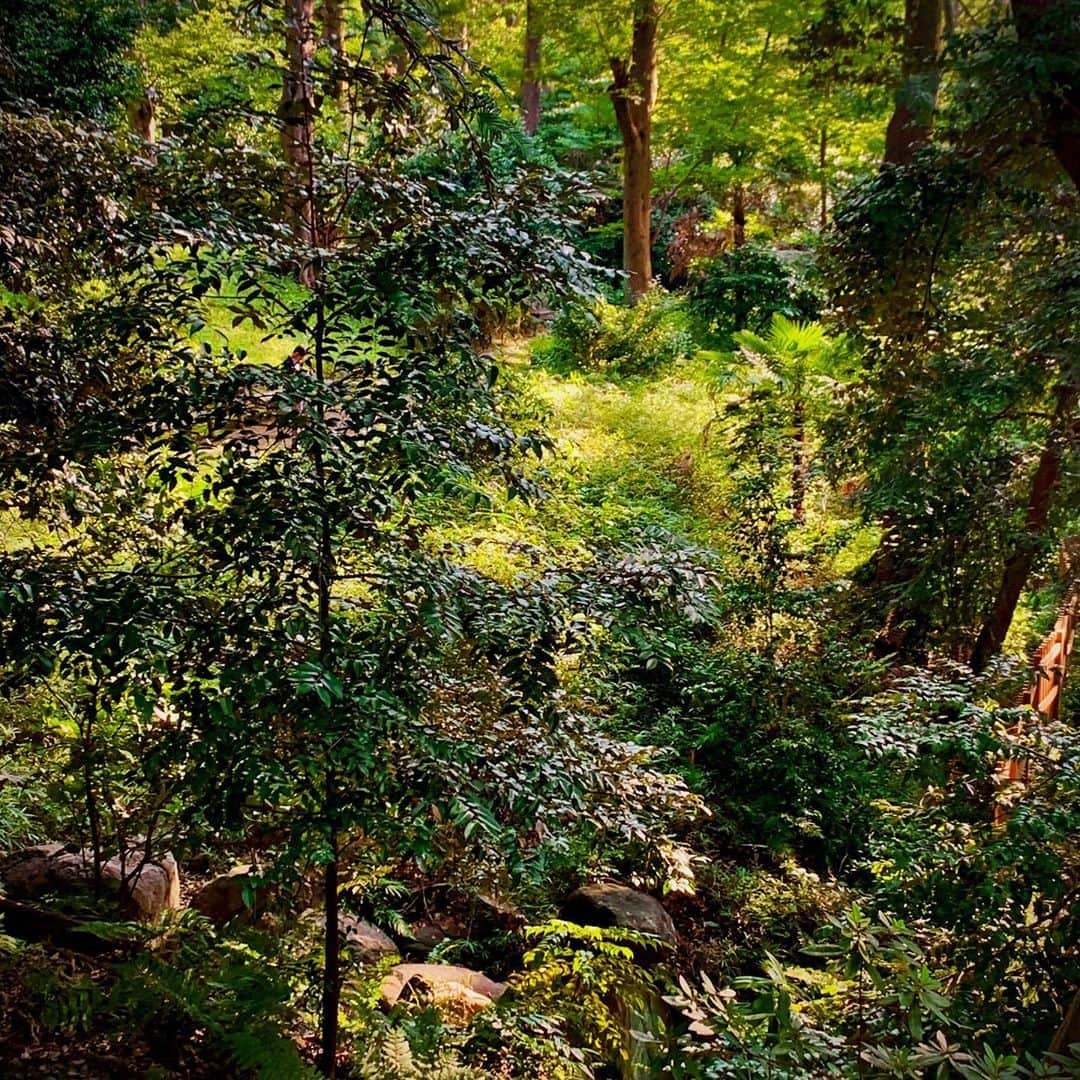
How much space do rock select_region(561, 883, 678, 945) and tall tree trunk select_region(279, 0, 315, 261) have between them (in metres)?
3.46

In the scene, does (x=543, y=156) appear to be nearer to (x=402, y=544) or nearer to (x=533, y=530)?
(x=533, y=530)

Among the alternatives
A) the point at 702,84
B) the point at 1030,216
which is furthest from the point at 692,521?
the point at 702,84

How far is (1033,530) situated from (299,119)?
186 inches

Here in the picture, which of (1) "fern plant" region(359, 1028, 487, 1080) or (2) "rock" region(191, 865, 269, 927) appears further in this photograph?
(2) "rock" region(191, 865, 269, 927)

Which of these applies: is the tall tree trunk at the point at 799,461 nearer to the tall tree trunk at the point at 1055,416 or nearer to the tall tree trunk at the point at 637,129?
the tall tree trunk at the point at 1055,416

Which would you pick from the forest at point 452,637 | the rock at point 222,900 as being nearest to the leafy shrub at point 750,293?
the forest at point 452,637

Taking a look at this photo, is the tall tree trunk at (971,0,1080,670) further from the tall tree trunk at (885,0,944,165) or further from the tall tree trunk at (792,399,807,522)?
the tall tree trunk at (792,399,807,522)

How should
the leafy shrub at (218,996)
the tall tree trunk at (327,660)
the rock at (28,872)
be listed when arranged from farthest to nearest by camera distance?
the rock at (28,872) → the leafy shrub at (218,996) → the tall tree trunk at (327,660)

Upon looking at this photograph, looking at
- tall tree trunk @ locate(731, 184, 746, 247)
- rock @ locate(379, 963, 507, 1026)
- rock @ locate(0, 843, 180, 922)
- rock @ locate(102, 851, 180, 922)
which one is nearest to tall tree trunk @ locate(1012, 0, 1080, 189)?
rock @ locate(379, 963, 507, 1026)

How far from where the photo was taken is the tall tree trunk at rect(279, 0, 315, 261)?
8.00 ft

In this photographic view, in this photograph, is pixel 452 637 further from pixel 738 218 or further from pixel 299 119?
pixel 738 218

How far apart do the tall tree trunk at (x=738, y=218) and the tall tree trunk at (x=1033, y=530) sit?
12249mm

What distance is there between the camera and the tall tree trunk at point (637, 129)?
12898 millimetres

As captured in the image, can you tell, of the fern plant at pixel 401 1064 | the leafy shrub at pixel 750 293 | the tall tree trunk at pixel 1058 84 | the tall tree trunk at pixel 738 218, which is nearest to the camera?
the fern plant at pixel 401 1064
